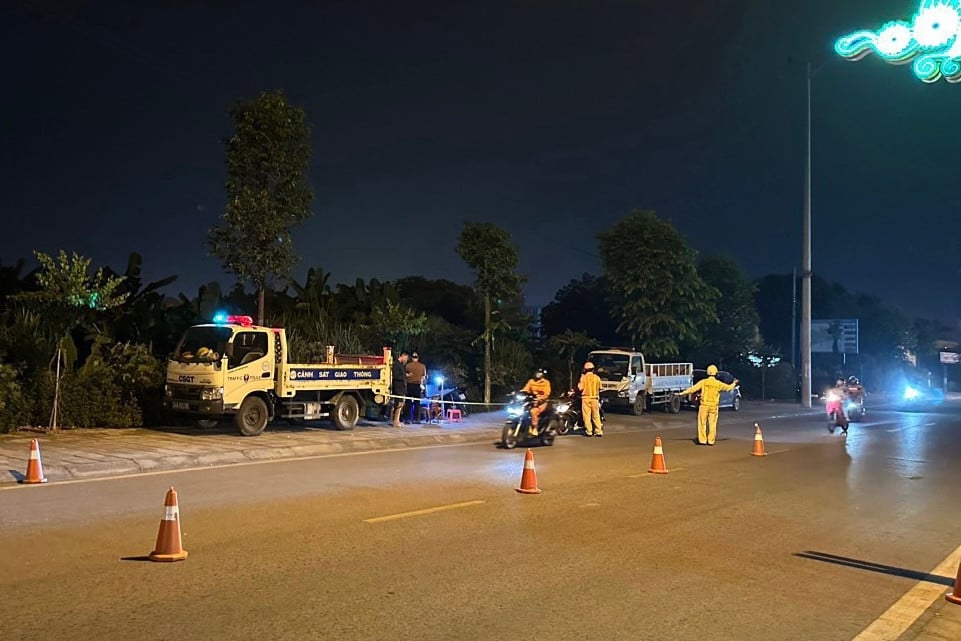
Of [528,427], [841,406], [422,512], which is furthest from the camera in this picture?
[841,406]

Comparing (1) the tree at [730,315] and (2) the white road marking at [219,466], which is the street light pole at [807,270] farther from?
(2) the white road marking at [219,466]

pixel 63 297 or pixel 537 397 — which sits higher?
pixel 63 297

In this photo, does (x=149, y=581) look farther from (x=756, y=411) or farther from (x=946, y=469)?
(x=756, y=411)

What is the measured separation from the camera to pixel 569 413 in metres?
20.1

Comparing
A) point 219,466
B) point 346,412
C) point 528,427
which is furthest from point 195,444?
point 528,427

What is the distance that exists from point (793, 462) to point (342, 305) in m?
15.4

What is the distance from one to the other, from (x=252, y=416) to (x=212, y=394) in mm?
1122

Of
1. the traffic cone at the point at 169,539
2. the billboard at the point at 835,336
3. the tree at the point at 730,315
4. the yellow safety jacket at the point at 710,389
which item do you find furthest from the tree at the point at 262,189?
the billboard at the point at 835,336

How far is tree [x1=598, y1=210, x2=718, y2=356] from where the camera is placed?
31.2 metres

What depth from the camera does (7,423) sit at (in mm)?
15711

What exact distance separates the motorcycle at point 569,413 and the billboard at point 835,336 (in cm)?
3704

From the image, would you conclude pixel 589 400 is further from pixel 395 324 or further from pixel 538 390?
pixel 395 324

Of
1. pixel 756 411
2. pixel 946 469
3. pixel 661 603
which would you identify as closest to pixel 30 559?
pixel 661 603

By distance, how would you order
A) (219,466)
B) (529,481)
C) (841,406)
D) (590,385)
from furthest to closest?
(841,406), (590,385), (219,466), (529,481)
